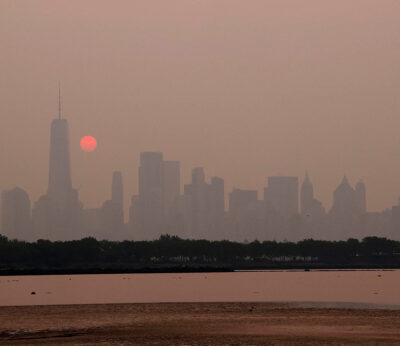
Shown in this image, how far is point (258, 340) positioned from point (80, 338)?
12.8 meters

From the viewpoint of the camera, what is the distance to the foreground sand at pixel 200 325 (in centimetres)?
6019

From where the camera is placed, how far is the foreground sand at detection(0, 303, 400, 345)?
197 feet

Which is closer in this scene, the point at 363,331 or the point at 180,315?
the point at 363,331

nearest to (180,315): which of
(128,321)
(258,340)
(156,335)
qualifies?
(128,321)

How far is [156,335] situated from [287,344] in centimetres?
1104

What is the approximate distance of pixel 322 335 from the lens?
204 feet

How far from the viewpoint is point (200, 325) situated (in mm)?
70688

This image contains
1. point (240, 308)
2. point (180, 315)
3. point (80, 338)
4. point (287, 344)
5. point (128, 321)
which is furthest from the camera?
point (240, 308)

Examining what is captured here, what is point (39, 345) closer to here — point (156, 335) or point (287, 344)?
point (156, 335)

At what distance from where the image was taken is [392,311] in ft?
273

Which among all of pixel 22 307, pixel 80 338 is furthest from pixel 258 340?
pixel 22 307

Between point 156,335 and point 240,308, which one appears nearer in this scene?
point 156,335

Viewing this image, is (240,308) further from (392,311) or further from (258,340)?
(258,340)

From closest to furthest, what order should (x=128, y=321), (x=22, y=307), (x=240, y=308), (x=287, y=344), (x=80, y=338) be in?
(x=287, y=344)
(x=80, y=338)
(x=128, y=321)
(x=240, y=308)
(x=22, y=307)
